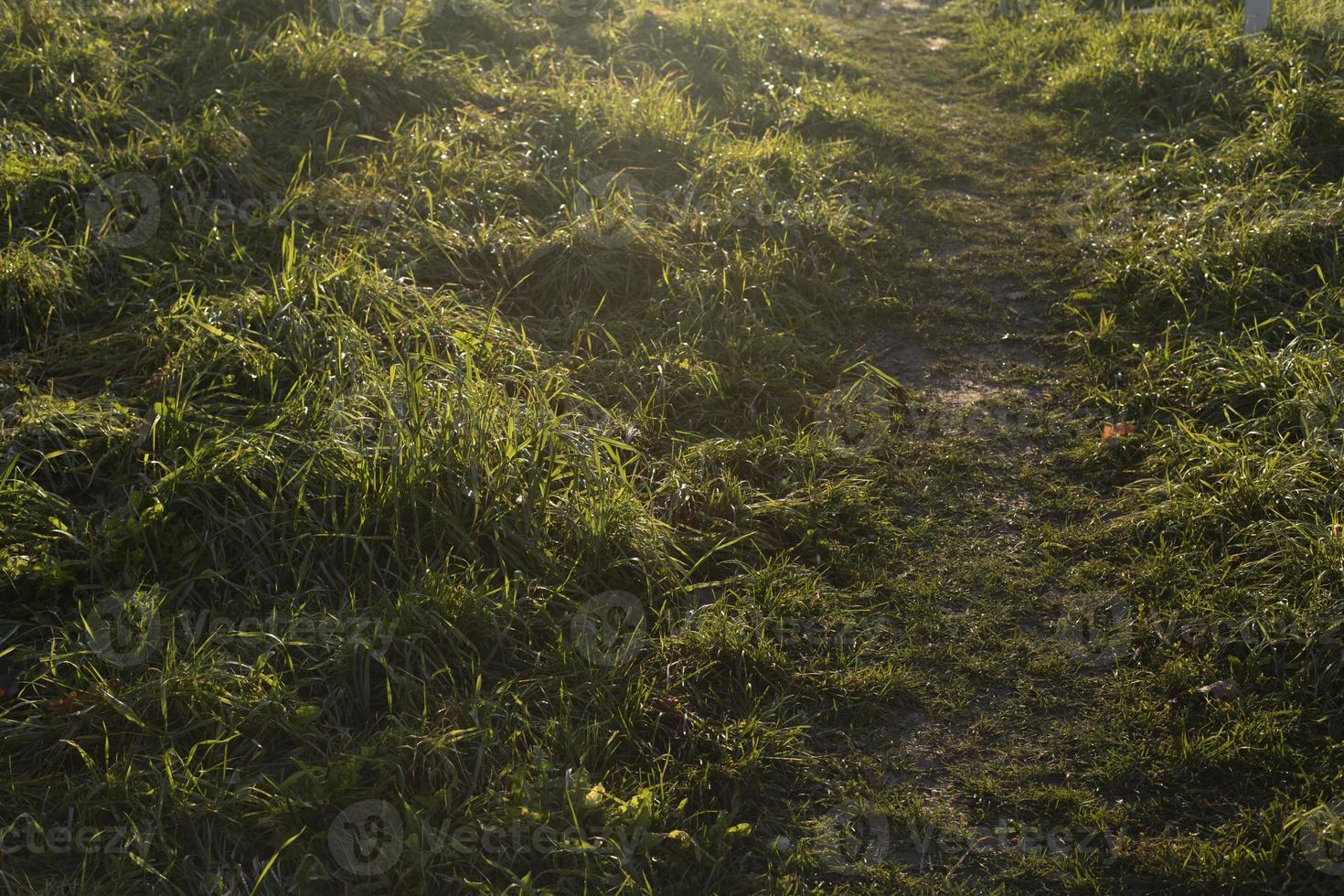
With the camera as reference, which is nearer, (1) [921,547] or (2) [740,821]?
(2) [740,821]

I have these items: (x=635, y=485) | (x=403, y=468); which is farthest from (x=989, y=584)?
(x=403, y=468)

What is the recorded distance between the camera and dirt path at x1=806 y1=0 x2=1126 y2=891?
99.5 inches

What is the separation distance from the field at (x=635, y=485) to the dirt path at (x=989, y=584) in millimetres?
15

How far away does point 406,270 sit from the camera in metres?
4.14

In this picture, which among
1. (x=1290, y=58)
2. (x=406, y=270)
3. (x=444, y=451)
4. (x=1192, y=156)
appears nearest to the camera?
(x=444, y=451)

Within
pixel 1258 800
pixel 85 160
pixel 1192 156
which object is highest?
pixel 1192 156

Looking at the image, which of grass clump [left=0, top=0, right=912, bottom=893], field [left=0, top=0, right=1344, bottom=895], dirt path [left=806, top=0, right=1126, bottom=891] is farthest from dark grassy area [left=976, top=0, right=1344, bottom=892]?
grass clump [left=0, top=0, right=912, bottom=893]

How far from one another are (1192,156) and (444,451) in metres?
3.93

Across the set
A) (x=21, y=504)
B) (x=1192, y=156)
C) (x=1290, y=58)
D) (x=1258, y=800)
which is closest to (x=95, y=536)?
(x=21, y=504)

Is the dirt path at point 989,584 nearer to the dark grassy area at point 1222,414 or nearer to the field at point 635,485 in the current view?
the field at point 635,485

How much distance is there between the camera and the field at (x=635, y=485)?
2.49 meters

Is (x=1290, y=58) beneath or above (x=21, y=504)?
above

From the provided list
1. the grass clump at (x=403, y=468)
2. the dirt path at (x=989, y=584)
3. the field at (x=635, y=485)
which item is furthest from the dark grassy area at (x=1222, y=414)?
the grass clump at (x=403, y=468)

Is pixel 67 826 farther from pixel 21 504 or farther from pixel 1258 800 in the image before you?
pixel 1258 800
